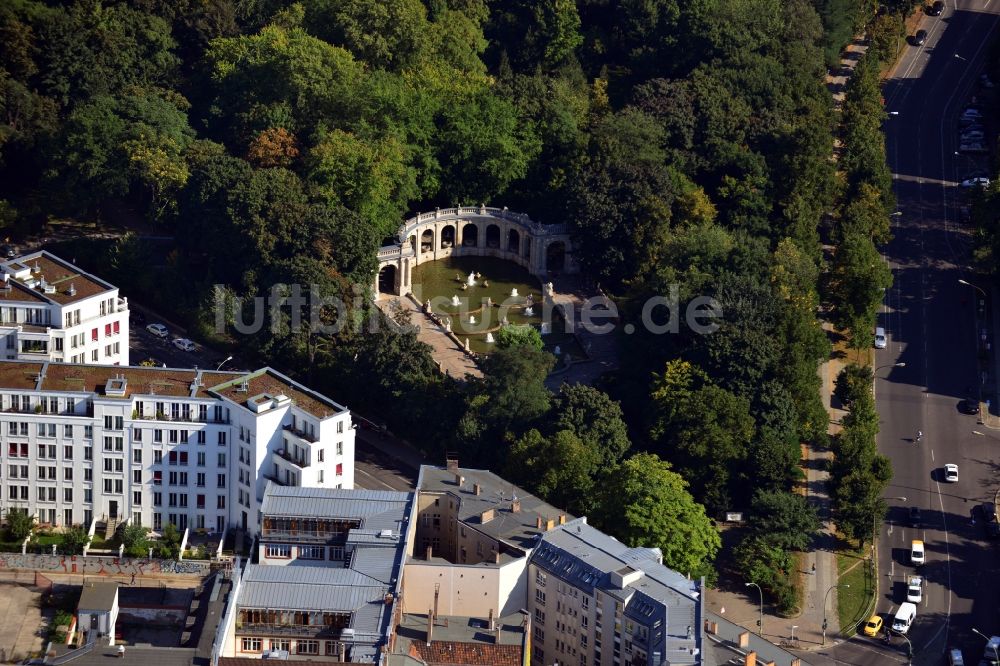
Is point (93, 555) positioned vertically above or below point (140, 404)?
below

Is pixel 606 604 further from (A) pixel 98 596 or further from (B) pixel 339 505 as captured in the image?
(A) pixel 98 596

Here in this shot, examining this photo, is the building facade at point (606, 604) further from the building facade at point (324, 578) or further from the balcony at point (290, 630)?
the balcony at point (290, 630)

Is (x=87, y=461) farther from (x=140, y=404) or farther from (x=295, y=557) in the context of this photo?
(x=295, y=557)

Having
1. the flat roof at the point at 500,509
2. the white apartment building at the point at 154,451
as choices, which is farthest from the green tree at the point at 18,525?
the flat roof at the point at 500,509

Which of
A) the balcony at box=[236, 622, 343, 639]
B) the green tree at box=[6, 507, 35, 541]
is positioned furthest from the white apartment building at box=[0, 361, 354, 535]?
the balcony at box=[236, 622, 343, 639]

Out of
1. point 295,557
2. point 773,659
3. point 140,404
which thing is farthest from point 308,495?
point 773,659

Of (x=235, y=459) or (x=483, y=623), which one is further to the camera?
(x=235, y=459)

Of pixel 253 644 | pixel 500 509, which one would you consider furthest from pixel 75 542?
pixel 500 509
